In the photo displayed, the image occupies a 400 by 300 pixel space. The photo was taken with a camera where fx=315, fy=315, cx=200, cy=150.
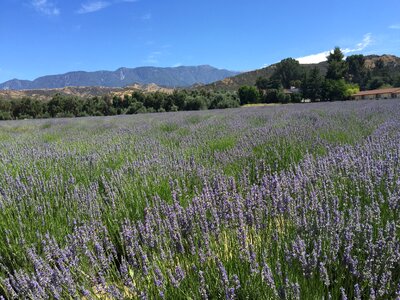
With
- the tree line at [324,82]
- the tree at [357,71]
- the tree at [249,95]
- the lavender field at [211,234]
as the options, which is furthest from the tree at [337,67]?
the lavender field at [211,234]

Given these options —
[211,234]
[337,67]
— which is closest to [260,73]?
[337,67]

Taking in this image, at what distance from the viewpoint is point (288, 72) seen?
8312 centimetres

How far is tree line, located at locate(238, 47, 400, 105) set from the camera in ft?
160

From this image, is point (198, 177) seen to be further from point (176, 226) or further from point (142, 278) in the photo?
point (142, 278)

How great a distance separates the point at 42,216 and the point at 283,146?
3098 millimetres

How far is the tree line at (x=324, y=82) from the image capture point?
160 ft

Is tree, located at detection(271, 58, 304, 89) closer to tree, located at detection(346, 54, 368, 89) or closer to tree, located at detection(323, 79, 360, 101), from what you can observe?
tree, located at detection(346, 54, 368, 89)

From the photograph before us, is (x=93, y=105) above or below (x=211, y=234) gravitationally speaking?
above

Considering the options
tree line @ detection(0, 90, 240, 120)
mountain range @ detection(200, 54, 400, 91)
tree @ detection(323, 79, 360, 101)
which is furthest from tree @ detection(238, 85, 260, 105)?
mountain range @ detection(200, 54, 400, 91)

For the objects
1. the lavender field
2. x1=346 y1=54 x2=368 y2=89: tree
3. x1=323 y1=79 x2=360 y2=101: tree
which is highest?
x1=346 y1=54 x2=368 y2=89: tree

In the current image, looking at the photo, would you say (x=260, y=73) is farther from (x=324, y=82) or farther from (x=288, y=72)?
(x=324, y=82)

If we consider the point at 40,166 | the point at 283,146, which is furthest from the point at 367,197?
the point at 40,166

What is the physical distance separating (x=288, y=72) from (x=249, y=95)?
38932 millimetres

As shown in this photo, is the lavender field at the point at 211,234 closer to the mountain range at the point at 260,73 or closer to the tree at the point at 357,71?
the tree at the point at 357,71
